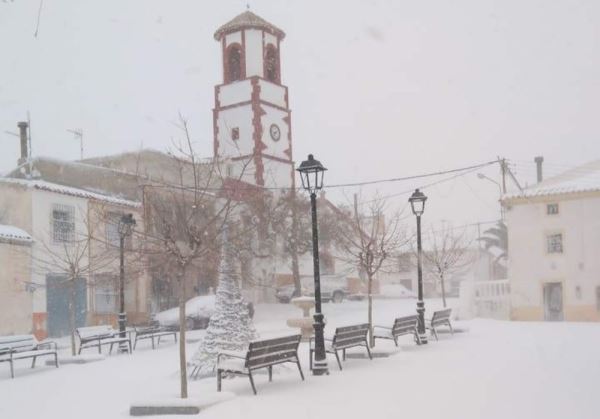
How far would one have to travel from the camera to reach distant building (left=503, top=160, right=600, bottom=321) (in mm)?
26859

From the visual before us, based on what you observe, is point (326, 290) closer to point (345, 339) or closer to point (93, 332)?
point (93, 332)

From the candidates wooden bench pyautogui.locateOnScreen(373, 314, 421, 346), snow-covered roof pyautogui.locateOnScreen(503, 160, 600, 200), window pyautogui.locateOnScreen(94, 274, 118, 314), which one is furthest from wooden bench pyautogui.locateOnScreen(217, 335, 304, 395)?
snow-covered roof pyautogui.locateOnScreen(503, 160, 600, 200)

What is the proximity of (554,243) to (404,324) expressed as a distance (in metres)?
13.5

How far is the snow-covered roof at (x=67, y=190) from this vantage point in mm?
24688

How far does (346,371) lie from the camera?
12477 mm

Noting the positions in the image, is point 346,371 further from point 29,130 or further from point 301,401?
point 29,130

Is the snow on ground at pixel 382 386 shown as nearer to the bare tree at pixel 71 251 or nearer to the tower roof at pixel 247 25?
the bare tree at pixel 71 251

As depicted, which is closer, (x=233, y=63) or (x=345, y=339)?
(x=345, y=339)

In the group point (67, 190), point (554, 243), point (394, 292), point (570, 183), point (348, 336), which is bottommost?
point (394, 292)

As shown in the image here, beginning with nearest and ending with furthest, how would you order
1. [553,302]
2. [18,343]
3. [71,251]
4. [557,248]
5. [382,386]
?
1. [382,386]
2. [18,343]
3. [71,251]
4. [557,248]
5. [553,302]

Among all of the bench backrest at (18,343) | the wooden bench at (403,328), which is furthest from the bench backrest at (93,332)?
the wooden bench at (403,328)

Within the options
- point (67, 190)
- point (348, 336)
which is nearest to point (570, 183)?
point (348, 336)

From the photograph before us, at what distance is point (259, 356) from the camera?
10695mm

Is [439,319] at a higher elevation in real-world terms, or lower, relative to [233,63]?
lower
